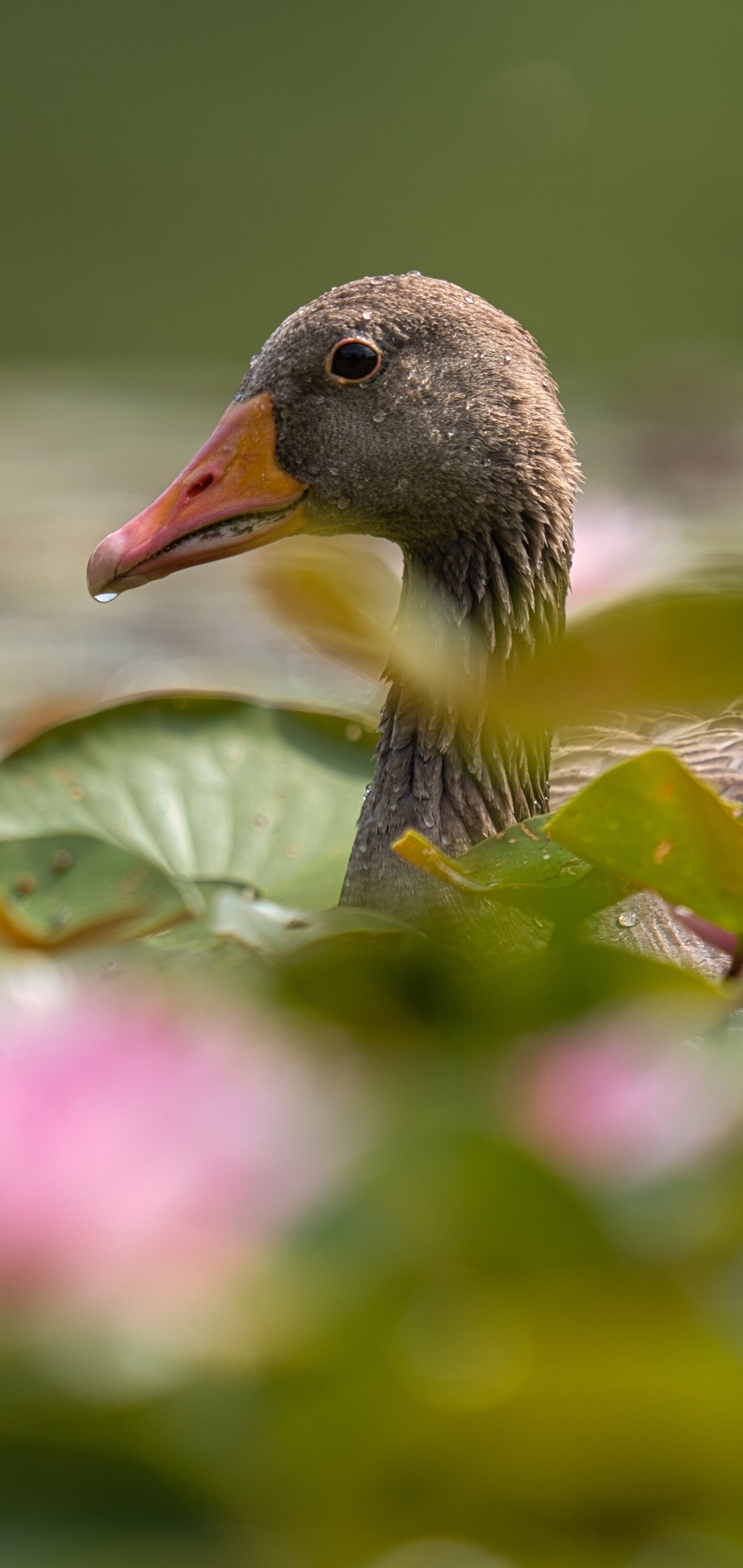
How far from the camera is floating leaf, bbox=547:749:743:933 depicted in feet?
2.52

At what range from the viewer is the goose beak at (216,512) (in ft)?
5.16

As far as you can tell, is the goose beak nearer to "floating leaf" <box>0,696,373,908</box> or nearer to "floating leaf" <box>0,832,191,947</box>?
"floating leaf" <box>0,696,373,908</box>

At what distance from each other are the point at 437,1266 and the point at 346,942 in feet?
0.87

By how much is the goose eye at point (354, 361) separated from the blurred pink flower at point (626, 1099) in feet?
3.87

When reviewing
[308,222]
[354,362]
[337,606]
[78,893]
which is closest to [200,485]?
[354,362]

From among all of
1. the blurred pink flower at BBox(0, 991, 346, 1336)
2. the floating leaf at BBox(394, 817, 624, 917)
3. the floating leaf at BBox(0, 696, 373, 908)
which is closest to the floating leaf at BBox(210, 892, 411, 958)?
the floating leaf at BBox(394, 817, 624, 917)

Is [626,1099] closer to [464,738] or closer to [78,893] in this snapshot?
[78,893]

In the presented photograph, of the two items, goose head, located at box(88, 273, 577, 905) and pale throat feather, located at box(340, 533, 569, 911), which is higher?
goose head, located at box(88, 273, 577, 905)

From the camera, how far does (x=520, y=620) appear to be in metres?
1.79

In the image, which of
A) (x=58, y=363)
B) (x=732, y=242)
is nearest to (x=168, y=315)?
(x=58, y=363)

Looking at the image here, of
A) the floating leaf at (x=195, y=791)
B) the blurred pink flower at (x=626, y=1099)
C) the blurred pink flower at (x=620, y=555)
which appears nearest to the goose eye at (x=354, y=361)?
the floating leaf at (x=195, y=791)

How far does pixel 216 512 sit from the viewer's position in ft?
5.35

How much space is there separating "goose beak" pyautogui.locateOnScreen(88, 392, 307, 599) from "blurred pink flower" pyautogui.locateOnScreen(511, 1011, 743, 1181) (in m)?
1.04

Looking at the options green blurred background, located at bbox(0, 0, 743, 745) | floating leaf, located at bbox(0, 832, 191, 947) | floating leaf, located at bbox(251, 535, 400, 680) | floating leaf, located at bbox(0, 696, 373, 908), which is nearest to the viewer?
floating leaf, located at bbox(251, 535, 400, 680)
